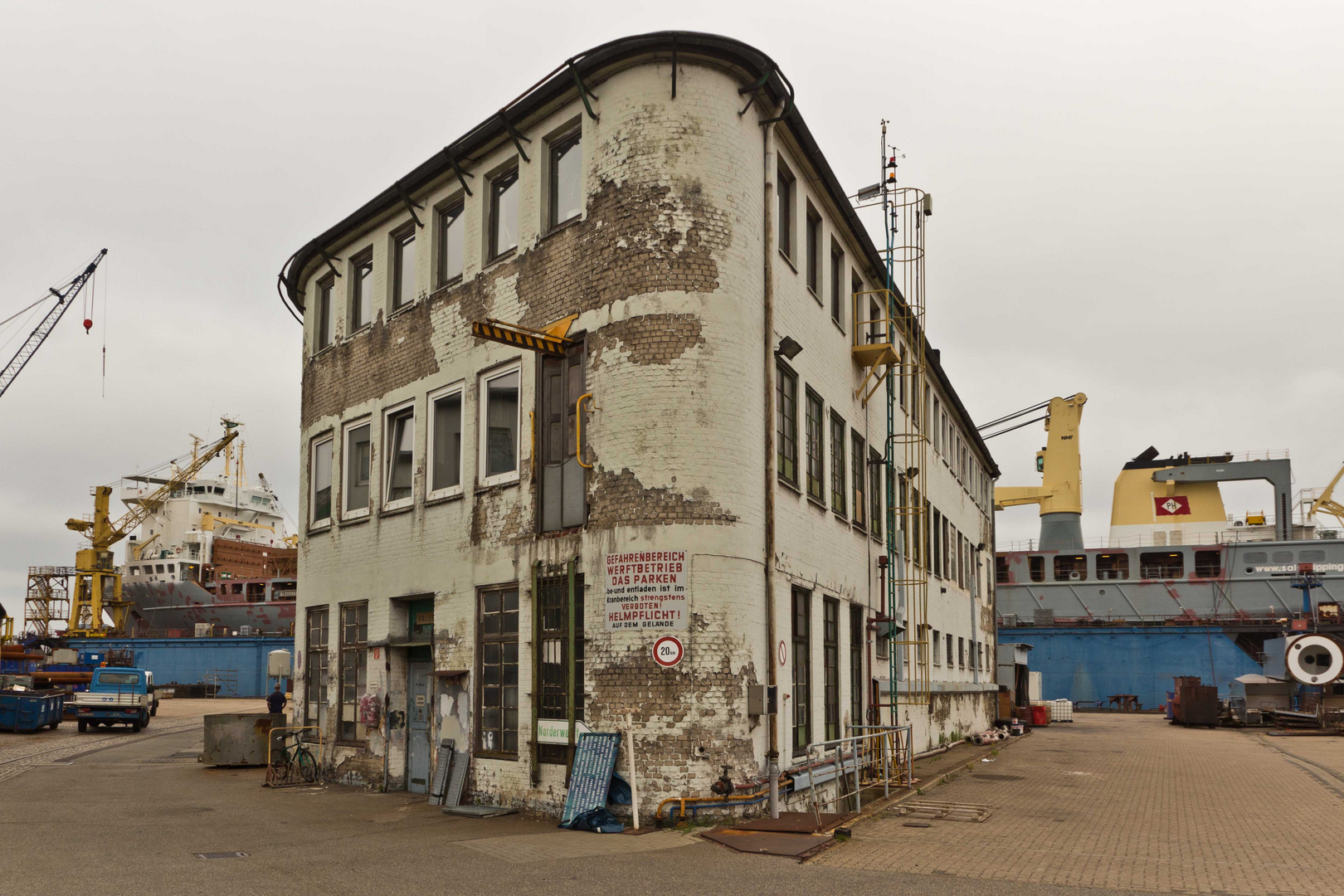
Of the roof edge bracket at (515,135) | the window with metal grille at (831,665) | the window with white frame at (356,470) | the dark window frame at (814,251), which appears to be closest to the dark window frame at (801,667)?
the window with metal grille at (831,665)

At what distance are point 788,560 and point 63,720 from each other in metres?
36.3

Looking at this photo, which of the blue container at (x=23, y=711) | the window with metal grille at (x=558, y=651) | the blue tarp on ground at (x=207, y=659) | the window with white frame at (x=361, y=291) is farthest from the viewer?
the blue tarp on ground at (x=207, y=659)

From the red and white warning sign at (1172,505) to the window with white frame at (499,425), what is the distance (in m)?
55.0

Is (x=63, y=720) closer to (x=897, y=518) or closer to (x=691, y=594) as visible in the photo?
(x=897, y=518)

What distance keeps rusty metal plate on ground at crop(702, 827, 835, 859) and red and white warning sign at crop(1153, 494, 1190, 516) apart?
5654 cm

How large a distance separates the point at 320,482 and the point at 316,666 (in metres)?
3.33

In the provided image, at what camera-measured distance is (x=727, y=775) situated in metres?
12.9

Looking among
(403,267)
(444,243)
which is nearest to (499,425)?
(444,243)

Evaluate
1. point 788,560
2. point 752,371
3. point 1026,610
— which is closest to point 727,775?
point 788,560

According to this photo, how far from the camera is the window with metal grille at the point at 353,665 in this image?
1855 centimetres

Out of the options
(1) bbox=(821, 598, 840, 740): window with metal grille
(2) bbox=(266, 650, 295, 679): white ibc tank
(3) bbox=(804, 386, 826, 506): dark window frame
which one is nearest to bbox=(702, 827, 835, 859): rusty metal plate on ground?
(1) bbox=(821, 598, 840, 740): window with metal grille

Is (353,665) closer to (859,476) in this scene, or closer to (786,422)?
(786,422)

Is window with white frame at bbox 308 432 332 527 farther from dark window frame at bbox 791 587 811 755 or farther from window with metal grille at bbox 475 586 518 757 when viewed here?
dark window frame at bbox 791 587 811 755

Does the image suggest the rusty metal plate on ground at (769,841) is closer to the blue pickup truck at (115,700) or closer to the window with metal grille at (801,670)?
the window with metal grille at (801,670)
